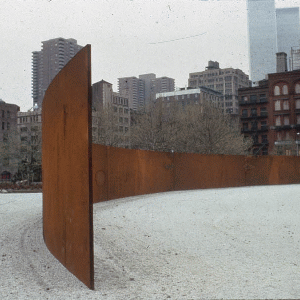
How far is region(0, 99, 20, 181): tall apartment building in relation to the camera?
56.3 meters

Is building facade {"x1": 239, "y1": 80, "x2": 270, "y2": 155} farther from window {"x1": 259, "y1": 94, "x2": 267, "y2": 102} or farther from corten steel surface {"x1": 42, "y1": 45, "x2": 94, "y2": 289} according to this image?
corten steel surface {"x1": 42, "y1": 45, "x2": 94, "y2": 289}

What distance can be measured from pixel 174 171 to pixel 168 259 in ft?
59.2

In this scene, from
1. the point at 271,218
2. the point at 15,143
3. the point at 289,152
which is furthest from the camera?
the point at 289,152

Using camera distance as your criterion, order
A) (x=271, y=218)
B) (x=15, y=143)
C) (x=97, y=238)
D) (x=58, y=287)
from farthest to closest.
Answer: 1. (x=15, y=143)
2. (x=271, y=218)
3. (x=97, y=238)
4. (x=58, y=287)

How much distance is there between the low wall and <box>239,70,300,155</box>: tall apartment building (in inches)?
1809

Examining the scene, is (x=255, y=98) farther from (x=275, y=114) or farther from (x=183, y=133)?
(x=183, y=133)

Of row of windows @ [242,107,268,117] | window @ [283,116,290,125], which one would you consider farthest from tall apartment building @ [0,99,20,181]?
window @ [283,116,290,125]

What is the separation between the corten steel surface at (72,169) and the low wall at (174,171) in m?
9.38

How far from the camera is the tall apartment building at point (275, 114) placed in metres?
81.2

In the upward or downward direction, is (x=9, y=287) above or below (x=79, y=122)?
below

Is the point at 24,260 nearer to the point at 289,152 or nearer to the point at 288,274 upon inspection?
the point at 288,274

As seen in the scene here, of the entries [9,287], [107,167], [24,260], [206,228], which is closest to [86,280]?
[9,287]

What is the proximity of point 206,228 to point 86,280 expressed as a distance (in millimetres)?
4943

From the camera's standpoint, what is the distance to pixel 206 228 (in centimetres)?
968
